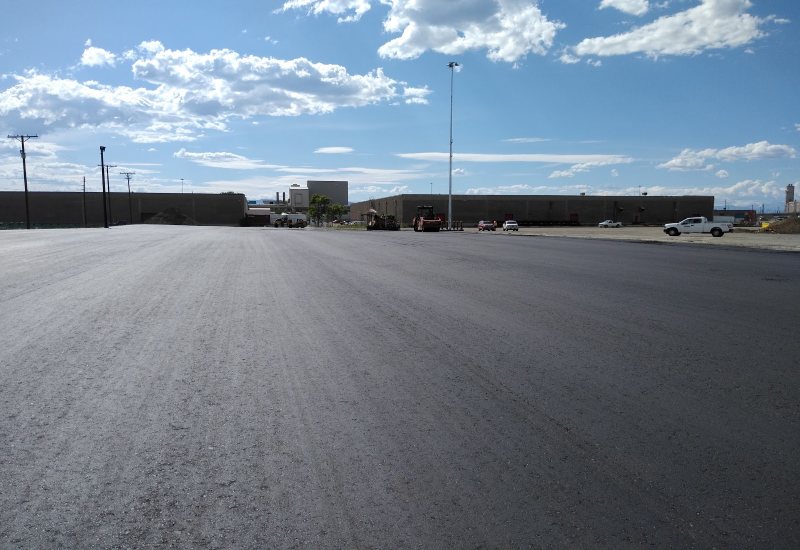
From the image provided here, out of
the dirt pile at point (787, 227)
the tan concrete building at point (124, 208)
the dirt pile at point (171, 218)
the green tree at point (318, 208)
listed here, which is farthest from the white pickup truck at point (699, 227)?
the dirt pile at point (171, 218)

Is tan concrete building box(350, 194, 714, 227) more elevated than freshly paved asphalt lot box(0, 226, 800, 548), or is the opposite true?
tan concrete building box(350, 194, 714, 227)

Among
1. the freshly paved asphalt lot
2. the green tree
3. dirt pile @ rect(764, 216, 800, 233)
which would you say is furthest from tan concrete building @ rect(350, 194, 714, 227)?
the freshly paved asphalt lot

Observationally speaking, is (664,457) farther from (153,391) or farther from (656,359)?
(153,391)

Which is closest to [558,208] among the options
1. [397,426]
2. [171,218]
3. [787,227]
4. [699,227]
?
[787,227]

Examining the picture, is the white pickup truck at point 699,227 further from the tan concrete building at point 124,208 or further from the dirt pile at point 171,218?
the dirt pile at point 171,218

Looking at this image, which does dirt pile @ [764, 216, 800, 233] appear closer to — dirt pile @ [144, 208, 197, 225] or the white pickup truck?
the white pickup truck

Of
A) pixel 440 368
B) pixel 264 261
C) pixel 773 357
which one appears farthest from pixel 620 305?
Result: pixel 264 261

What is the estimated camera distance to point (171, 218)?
376 ft

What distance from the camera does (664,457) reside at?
403 centimetres

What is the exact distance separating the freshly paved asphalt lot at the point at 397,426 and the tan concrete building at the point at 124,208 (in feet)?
372

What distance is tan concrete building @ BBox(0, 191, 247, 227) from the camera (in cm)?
11525

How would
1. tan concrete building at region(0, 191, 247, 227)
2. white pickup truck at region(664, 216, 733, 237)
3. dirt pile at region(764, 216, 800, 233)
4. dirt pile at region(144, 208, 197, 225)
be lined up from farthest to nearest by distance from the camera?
tan concrete building at region(0, 191, 247, 227)
dirt pile at region(144, 208, 197, 225)
dirt pile at region(764, 216, 800, 233)
white pickup truck at region(664, 216, 733, 237)

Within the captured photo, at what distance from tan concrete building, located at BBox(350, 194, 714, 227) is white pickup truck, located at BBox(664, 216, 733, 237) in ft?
193

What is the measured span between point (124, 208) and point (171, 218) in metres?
14.3
